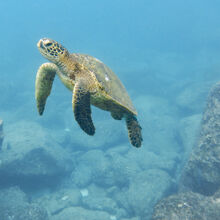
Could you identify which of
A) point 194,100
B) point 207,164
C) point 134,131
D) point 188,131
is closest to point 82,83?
point 134,131

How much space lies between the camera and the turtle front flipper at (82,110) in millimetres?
3061

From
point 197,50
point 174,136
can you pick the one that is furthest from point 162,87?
point 197,50

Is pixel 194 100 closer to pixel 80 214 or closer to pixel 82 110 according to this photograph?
pixel 80 214

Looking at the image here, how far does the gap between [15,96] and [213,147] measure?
22.6m

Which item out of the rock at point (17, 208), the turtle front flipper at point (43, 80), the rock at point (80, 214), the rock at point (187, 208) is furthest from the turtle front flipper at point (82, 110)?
the rock at point (17, 208)

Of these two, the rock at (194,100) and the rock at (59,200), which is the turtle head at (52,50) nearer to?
the rock at (59,200)

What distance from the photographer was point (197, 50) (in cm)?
4572

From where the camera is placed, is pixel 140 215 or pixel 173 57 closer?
pixel 140 215

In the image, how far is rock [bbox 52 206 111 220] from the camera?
28.0 ft

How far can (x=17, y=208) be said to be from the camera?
8461 millimetres

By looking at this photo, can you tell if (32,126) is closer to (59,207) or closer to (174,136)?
(59,207)

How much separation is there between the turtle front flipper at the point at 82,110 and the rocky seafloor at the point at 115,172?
12.4 ft

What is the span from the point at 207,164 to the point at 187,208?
1.57 meters

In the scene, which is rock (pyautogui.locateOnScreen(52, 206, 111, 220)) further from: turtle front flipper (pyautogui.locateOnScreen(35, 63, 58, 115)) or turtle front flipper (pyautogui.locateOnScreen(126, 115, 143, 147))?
Answer: turtle front flipper (pyautogui.locateOnScreen(35, 63, 58, 115))
